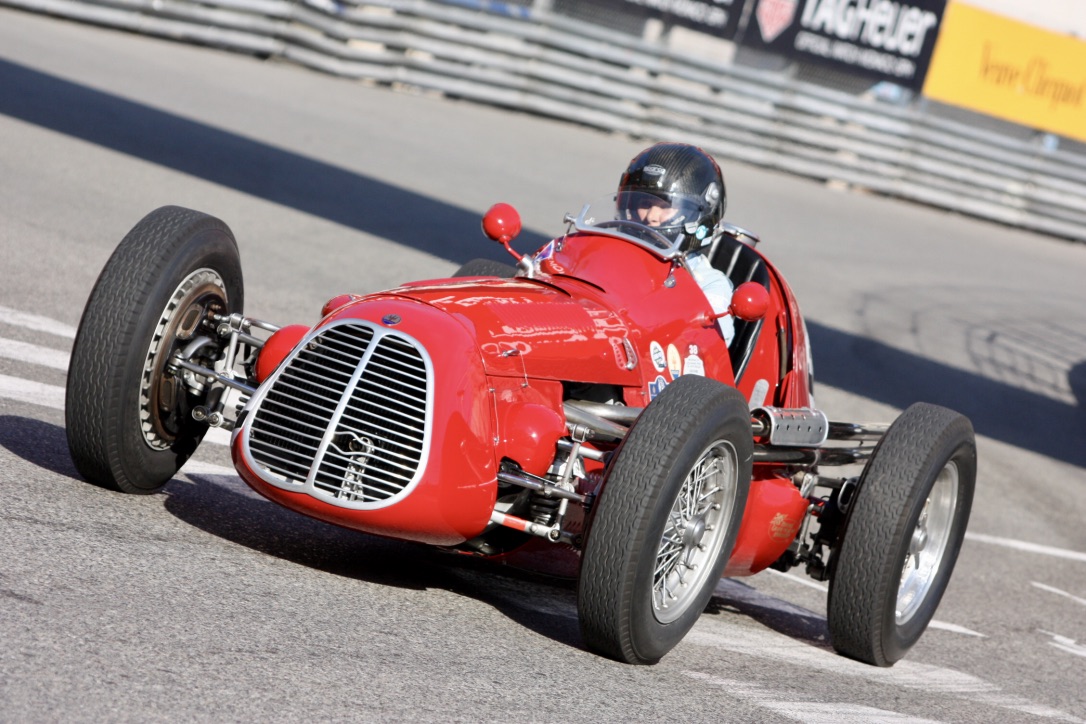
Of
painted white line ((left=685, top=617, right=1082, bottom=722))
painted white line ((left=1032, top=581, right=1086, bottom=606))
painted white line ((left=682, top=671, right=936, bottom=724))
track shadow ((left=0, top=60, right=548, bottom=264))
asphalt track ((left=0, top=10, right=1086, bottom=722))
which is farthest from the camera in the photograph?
track shadow ((left=0, top=60, right=548, bottom=264))

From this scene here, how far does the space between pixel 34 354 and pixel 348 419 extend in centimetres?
299

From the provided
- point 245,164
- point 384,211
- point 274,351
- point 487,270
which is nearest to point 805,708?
point 274,351

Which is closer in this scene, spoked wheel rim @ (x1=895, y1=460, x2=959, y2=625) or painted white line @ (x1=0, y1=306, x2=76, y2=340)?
spoked wheel rim @ (x1=895, y1=460, x2=959, y2=625)

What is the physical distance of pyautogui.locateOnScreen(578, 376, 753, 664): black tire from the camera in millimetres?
4672

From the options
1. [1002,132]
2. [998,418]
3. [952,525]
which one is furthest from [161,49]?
[952,525]

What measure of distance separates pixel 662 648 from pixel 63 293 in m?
4.79

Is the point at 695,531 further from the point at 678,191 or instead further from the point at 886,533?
the point at 678,191

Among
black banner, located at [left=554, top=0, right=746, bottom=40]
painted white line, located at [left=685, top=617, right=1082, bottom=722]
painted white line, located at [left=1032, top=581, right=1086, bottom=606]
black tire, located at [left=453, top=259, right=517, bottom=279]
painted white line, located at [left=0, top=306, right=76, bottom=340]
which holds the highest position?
black banner, located at [left=554, top=0, right=746, bottom=40]

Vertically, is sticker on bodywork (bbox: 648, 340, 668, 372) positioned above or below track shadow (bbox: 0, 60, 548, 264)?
above

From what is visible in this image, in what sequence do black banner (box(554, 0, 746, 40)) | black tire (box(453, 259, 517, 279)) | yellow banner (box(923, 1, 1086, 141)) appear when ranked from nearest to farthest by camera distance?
black tire (box(453, 259, 517, 279)) → black banner (box(554, 0, 746, 40)) → yellow banner (box(923, 1, 1086, 141))

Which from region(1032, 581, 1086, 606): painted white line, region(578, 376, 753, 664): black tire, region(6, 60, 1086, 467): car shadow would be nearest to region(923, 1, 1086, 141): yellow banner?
region(6, 60, 1086, 467): car shadow

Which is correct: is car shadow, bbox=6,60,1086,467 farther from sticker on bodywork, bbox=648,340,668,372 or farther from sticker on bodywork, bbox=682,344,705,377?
sticker on bodywork, bbox=648,340,668,372

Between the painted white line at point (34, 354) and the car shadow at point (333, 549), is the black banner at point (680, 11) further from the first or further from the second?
the car shadow at point (333, 549)

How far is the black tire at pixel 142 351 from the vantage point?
4.98 meters
